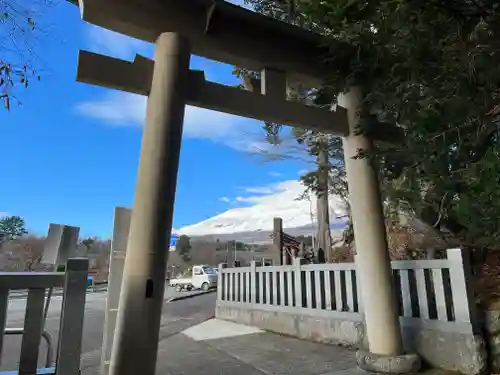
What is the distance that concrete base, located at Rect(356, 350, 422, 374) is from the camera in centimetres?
282

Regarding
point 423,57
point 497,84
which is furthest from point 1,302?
point 497,84

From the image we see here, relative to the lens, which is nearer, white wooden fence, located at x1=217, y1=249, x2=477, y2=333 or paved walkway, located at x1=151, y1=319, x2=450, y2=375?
white wooden fence, located at x1=217, y1=249, x2=477, y2=333

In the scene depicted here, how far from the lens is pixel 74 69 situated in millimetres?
2381

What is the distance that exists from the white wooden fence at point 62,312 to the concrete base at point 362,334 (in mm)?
2784

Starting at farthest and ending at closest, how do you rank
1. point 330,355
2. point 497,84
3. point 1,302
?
point 330,355 → point 497,84 → point 1,302

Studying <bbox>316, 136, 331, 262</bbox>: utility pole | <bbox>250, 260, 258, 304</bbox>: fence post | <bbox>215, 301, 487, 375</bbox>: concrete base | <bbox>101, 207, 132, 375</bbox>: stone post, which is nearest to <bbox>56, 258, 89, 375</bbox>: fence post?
<bbox>101, 207, 132, 375</bbox>: stone post

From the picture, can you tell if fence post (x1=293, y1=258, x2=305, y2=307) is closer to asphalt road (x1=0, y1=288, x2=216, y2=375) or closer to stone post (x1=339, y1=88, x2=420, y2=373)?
stone post (x1=339, y1=88, x2=420, y2=373)

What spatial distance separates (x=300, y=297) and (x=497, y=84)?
3517 mm

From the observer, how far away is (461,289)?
2.87m

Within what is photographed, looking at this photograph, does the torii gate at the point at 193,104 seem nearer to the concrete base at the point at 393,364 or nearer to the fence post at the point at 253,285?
the concrete base at the point at 393,364

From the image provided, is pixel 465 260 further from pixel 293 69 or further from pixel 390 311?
pixel 293 69

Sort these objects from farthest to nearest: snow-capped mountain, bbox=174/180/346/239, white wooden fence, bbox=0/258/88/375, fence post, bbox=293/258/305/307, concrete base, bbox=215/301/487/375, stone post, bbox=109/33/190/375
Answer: snow-capped mountain, bbox=174/180/346/239, fence post, bbox=293/258/305/307, concrete base, bbox=215/301/487/375, stone post, bbox=109/33/190/375, white wooden fence, bbox=0/258/88/375

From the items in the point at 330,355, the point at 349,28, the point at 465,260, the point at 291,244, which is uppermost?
the point at 349,28

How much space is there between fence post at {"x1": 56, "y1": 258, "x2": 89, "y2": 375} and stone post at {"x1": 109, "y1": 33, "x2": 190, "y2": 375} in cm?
68
